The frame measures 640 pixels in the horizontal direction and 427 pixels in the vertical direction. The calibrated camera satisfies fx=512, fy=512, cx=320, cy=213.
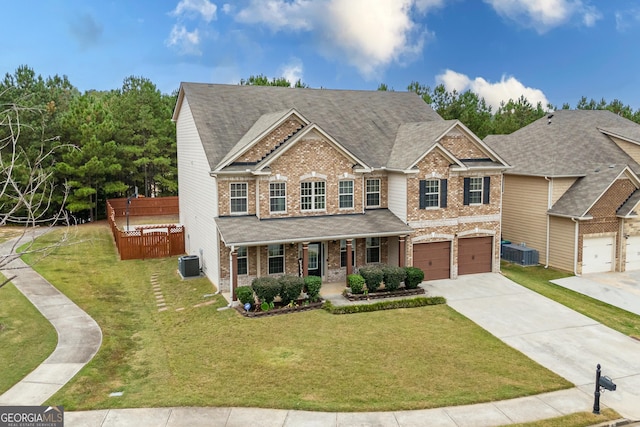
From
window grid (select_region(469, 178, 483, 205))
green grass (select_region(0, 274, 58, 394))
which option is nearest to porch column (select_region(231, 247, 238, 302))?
green grass (select_region(0, 274, 58, 394))

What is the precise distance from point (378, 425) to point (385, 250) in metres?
14.4

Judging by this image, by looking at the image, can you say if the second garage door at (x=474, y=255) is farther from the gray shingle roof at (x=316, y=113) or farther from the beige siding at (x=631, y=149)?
the beige siding at (x=631, y=149)

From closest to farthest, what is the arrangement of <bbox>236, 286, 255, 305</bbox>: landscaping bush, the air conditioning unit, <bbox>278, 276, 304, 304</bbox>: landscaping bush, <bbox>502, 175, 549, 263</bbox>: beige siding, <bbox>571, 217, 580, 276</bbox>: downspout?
<bbox>236, 286, 255, 305</bbox>: landscaping bush → <bbox>278, 276, 304, 304</bbox>: landscaping bush → <bbox>571, 217, 580, 276</bbox>: downspout → the air conditioning unit → <bbox>502, 175, 549, 263</bbox>: beige siding

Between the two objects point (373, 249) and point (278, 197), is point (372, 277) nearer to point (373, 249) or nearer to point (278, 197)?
point (373, 249)

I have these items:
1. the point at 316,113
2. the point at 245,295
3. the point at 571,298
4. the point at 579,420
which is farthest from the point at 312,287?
the point at 316,113

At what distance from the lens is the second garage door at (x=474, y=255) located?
26031mm

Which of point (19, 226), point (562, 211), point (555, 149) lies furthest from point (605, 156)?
point (19, 226)

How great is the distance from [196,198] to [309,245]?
23.8ft

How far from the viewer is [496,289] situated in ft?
77.6

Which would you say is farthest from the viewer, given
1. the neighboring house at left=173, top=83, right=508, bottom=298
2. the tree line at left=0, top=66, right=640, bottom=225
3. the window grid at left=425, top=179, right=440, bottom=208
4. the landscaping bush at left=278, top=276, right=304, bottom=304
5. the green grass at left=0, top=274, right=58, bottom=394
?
the tree line at left=0, top=66, right=640, bottom=225

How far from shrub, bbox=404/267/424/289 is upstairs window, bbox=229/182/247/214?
7.88m

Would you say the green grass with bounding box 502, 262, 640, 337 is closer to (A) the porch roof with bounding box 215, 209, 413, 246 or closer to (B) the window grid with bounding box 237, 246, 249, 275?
(A) the porch roof with bounding box 215, 209, 413, 246

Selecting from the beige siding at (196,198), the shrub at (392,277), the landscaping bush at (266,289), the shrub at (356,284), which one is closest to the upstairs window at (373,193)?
the shrub at (392,277)

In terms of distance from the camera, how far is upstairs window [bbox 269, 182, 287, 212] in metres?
23.4
